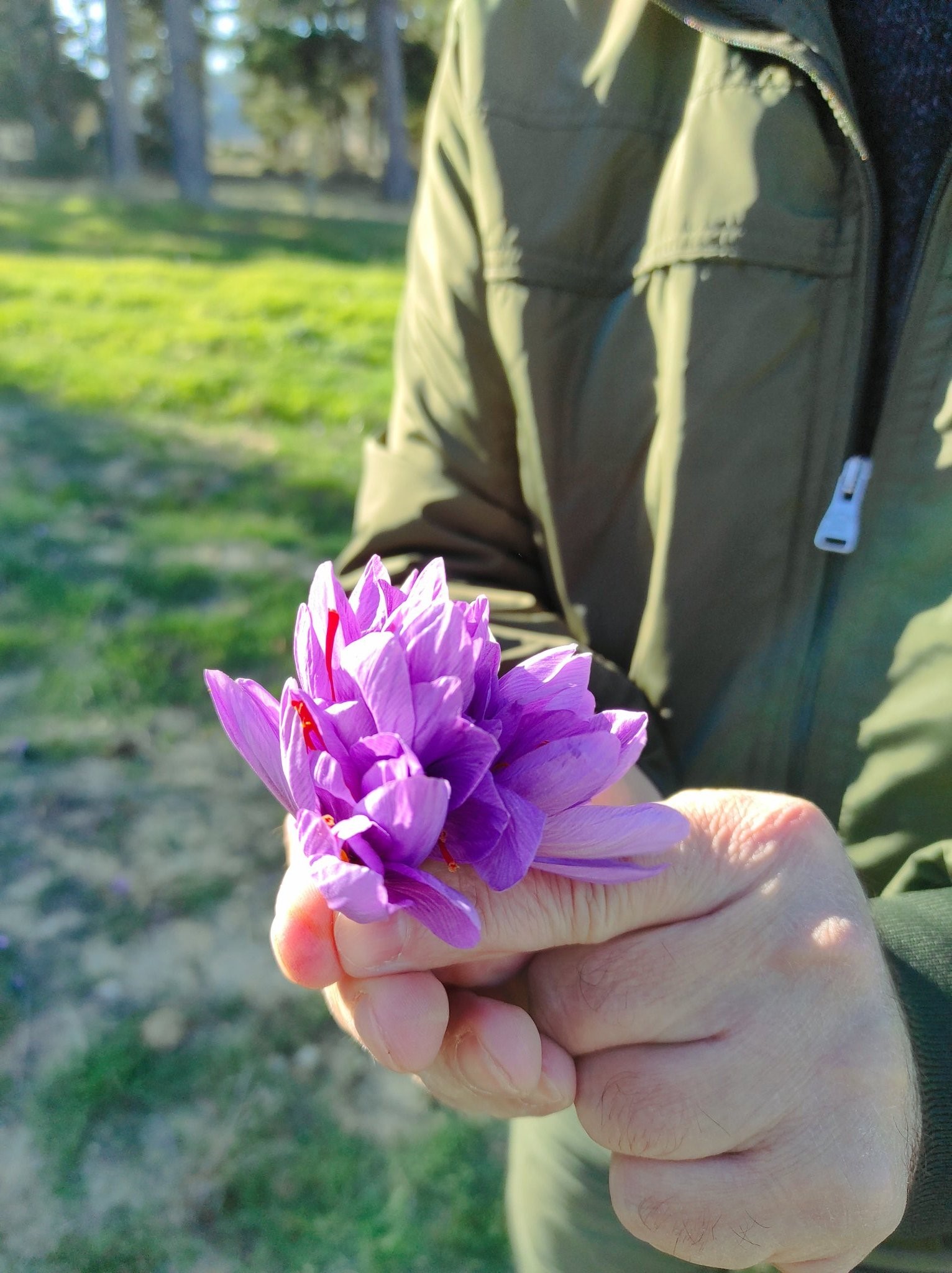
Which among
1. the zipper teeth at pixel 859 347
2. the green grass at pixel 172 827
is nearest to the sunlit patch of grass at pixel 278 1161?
the green grass at pixel 172 827

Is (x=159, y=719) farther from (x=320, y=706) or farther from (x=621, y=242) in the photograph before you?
(x=320, y=706)

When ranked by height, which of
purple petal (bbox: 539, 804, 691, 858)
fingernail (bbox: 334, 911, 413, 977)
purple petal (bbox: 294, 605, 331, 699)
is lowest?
fingernail (bbox: 334, 911, 413, 977)

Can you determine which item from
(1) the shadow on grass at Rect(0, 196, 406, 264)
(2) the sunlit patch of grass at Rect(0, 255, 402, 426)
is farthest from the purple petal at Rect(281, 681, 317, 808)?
(1) the shadow on grass at Rect(0, 196, 406, 264)

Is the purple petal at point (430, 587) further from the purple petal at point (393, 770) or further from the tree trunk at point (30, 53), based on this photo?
the tree trunk at point (30, 53)

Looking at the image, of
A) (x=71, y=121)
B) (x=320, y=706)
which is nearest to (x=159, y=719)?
(x=320, y=706)

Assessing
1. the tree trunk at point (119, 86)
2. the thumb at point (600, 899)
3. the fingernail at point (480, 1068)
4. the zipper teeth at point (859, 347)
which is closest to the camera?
the thumb at point (600, 899)

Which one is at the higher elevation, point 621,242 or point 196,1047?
point 621,242

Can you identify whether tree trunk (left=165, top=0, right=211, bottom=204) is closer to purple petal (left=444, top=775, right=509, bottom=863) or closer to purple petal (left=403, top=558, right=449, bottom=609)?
purple petal (left=403, top=558, right=449, bottom=609)
